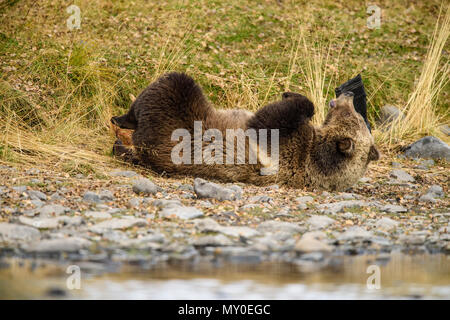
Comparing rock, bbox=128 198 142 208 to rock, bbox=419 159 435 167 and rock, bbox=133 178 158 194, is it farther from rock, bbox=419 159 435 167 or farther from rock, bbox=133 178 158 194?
rock, bbox=419 159 435 167

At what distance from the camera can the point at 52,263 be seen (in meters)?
3.90

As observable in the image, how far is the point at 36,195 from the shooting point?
5469 millimetres

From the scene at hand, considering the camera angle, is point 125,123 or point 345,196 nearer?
point 345,196

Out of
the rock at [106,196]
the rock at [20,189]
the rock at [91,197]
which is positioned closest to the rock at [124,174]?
the rock at [106,196]

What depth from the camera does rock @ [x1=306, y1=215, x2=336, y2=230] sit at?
16.9 feet

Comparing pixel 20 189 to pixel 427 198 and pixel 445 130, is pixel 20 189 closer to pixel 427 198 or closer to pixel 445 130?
pixel 427 198

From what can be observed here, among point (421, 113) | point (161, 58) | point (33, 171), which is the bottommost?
point (33, 171)

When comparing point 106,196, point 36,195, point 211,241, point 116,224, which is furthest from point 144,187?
point 211,241

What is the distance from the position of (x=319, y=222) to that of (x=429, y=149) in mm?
4278

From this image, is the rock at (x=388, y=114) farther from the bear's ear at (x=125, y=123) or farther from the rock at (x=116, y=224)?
the rock at (x=116, y=224)

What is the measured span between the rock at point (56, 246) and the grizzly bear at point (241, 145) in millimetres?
2655

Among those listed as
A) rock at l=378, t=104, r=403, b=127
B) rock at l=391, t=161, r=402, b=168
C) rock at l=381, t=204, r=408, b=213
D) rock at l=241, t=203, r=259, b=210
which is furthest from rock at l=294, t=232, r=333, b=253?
rock at l=378, t=104, r=403, b=127

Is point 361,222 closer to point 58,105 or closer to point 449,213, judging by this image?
point 449,213
